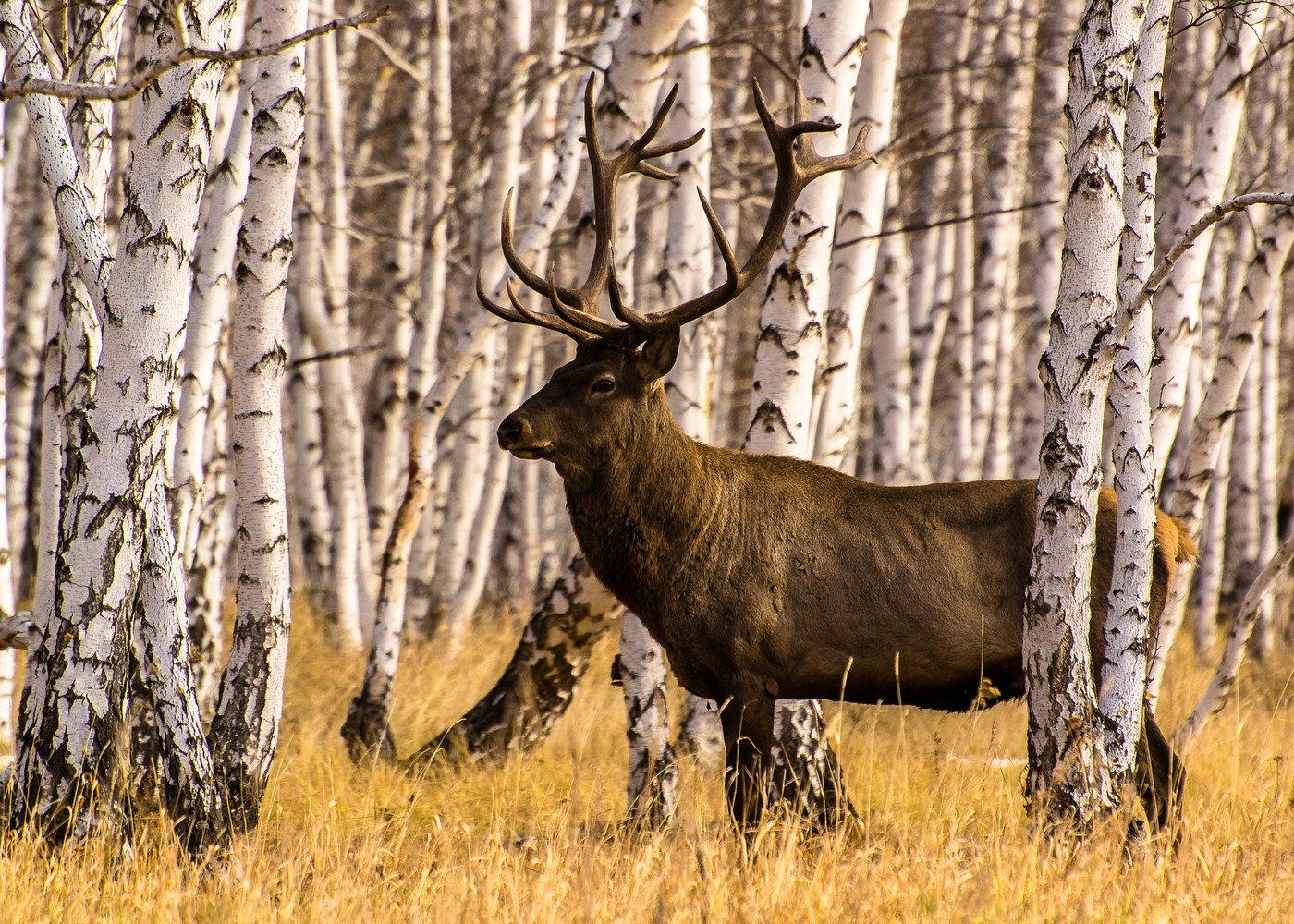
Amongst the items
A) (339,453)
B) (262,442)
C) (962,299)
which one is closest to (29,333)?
(339,453)

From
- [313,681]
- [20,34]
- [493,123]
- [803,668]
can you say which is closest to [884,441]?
[493,123]

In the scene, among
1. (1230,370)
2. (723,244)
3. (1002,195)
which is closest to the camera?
(723,244)

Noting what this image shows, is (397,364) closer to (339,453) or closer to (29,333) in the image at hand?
(339,453)

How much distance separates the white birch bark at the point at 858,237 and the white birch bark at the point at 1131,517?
1.79 m

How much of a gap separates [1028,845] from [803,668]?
1241 mm

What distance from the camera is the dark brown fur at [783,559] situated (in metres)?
4.57

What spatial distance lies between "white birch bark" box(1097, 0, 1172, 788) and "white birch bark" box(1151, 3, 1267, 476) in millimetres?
1423

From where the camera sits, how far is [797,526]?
479 centimetres

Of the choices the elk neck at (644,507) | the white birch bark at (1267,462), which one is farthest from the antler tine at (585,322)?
the white birch bark at (1267,462)

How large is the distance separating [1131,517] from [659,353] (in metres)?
1.79

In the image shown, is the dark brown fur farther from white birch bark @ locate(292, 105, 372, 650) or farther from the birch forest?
white birch bark @ locate(292, 105, 372, 650)

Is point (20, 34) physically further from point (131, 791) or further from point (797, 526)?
point (797, 526)

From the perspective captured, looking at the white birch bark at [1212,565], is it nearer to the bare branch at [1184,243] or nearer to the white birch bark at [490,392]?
the white birch bark at [490,392]

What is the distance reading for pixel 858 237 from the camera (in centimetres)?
635
